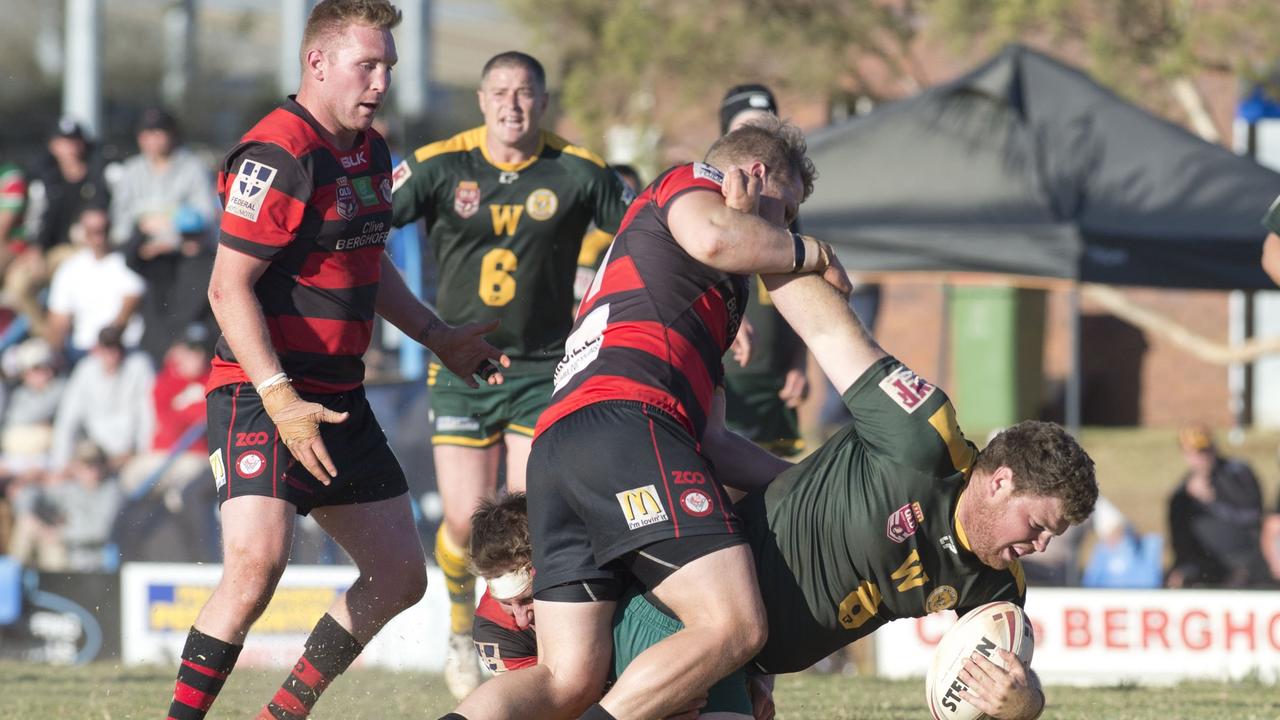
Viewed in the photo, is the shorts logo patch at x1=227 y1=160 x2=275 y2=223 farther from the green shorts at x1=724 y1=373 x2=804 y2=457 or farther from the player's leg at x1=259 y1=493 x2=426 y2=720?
the green shorts at x1=724 y1=373 x2=804 y2=457

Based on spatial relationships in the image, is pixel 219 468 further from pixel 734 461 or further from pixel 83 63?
pixel 83 63

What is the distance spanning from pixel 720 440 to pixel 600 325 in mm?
716

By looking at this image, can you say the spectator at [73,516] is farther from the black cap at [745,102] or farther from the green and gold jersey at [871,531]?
the green and gold jersey at [871,531]

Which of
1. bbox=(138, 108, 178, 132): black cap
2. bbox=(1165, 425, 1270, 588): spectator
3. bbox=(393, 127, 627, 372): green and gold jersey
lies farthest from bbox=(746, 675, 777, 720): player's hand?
bbox=(138, 108, 178, 132): black cap

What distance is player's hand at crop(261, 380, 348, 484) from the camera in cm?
499

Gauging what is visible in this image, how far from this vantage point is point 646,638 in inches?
187

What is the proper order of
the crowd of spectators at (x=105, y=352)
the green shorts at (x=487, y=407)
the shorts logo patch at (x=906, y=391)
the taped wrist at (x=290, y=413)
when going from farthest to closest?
the crowd of spectators at (x=105, y=352), the green shorts at (x=487, y=407), the taped wrist at (x=290, y=413), the shorts logo patch at (x=906, y=391)

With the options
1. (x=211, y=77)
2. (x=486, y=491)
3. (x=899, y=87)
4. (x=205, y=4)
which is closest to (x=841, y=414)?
(x=899, y=87)

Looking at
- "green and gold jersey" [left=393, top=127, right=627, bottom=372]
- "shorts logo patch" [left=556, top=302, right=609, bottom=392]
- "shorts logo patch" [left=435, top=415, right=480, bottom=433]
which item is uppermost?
"green and gold jersey" [left=393, top=127, right=627, bottom=372]

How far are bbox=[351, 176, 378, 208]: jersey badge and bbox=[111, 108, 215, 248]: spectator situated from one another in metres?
8.05

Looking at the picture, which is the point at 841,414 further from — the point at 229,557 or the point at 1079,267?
the point at 229,557

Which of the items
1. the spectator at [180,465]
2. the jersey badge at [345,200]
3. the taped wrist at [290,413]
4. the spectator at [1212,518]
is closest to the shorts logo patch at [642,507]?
the taped wrist at [290,413]

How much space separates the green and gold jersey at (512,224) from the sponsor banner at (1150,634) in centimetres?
286

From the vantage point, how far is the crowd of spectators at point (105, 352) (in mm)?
12055
